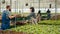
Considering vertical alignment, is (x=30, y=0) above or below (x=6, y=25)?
above

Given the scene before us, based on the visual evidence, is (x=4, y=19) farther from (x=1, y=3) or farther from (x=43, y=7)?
(x=43, y=7)

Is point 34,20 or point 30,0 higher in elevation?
point 30,0

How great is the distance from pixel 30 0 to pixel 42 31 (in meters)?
4.05

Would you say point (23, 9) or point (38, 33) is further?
point (23, 9)

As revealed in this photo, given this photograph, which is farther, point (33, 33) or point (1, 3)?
point (1, 3)

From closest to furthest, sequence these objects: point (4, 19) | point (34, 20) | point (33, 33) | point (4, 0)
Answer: point (33, 33) → point (4, 19) → point (34, 20) → point (4, 0)

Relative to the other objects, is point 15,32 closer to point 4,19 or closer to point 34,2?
point 4,19

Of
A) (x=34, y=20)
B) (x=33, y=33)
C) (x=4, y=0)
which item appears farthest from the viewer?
(x=4, y=0)

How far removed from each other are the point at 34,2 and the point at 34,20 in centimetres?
302

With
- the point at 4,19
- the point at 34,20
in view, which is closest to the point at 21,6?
the point at 34,20

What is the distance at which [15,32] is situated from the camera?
361 cm

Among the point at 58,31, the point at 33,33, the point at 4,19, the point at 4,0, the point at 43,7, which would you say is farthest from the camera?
the point at 43,7

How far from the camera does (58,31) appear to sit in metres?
3.73

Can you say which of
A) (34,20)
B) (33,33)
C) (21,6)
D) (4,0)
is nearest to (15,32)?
(33,33)
